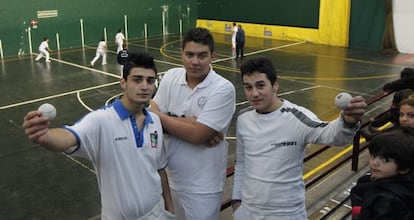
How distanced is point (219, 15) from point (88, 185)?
87.4ft

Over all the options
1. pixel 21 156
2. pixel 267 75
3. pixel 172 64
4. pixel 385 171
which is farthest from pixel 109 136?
pixel 172 64

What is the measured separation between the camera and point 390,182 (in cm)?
275

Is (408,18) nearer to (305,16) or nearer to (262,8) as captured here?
(305,16)

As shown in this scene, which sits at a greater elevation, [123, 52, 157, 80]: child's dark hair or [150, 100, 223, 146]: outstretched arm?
[123, 52, 157, 80]: child's dark hair

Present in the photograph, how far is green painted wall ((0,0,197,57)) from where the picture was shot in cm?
2373

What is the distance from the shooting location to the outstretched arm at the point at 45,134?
92.0 inches

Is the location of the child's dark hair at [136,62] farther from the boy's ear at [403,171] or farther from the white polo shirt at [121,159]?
the boy's ear at [403,171]

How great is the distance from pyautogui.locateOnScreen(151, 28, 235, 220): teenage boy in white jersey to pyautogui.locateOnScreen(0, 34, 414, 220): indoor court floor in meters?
2.42

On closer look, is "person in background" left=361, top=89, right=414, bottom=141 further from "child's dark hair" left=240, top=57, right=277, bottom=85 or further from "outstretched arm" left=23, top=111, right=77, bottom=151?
"outstretched arm" left=23, top=111, right=77, bottom=151

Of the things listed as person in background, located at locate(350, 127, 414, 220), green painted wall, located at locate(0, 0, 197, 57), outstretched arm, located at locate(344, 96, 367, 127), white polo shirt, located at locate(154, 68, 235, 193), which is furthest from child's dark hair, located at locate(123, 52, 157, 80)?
green painted wall, located at locate(0, 0, 197, 57)

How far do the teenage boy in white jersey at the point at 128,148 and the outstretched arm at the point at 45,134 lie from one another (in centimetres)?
9

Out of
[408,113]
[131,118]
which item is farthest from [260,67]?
[408,113]

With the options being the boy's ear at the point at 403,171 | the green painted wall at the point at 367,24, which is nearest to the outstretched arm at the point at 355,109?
the boy's ear at the point at 403,171

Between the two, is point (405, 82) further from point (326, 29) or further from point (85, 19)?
point (85, 19)
